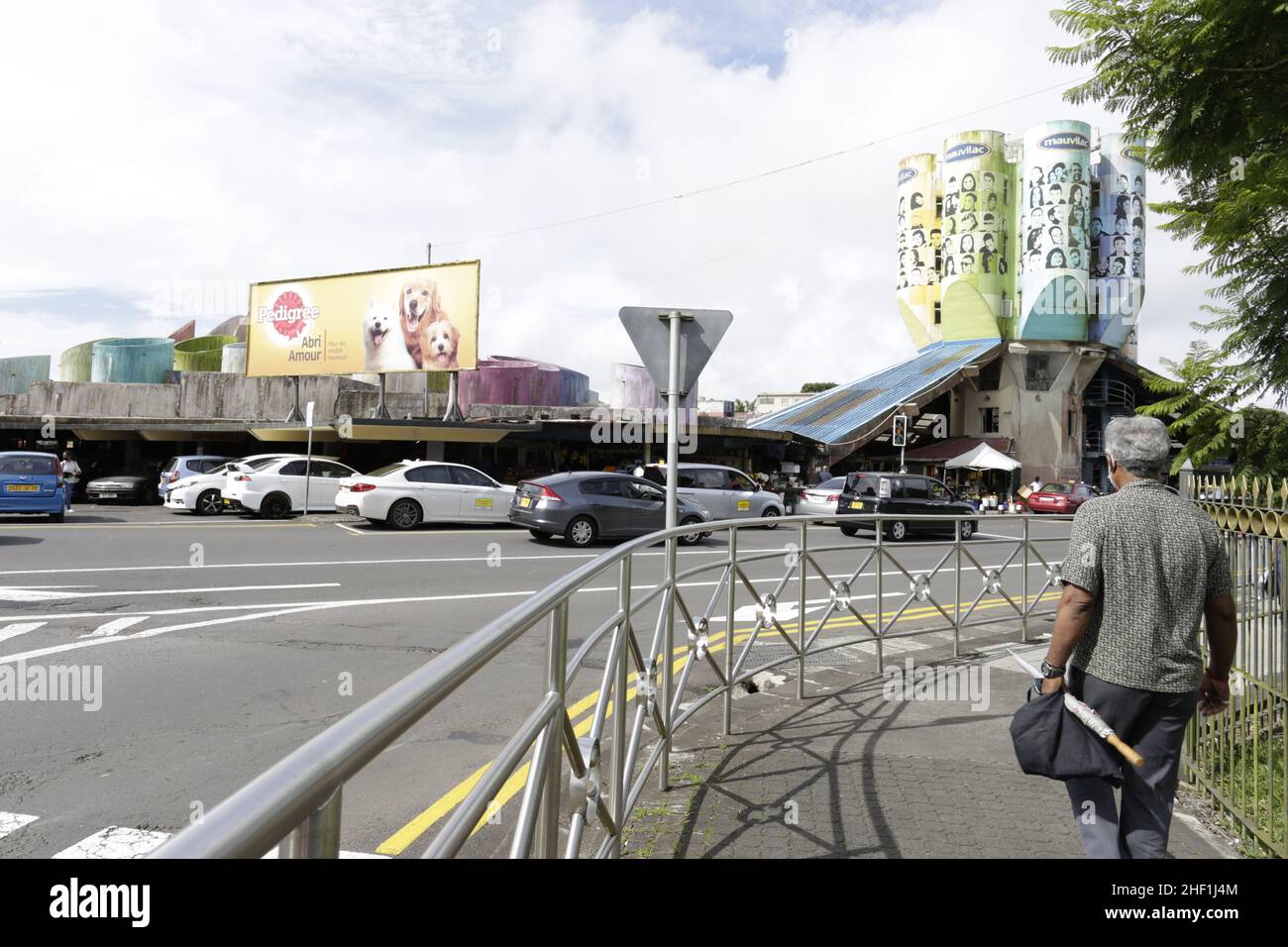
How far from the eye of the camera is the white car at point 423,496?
18.5 meters

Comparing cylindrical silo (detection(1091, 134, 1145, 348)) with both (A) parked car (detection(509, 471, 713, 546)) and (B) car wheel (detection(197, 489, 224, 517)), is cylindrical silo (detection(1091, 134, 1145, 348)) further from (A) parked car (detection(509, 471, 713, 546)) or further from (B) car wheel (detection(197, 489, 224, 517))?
(B) car wheel (detection(197, 489, 224, 517))

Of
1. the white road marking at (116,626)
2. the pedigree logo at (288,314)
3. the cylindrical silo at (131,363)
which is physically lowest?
the white road marking at (116,626)

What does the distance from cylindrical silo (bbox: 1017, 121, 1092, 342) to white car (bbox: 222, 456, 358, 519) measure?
33009 mm

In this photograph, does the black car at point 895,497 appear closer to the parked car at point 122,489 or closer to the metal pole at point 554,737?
the metal pole at point 554,737

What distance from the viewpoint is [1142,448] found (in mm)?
3242

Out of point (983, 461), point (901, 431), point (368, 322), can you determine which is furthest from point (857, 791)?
point (983, 461)

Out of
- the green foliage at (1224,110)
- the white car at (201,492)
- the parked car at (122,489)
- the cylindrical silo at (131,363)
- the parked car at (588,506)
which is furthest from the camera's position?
the cylindrical silo at (131,363)

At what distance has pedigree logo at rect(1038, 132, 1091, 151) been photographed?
1572 inches

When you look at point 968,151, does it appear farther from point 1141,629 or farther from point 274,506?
point 1141,629

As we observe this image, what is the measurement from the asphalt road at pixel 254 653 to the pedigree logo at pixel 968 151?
35.4m

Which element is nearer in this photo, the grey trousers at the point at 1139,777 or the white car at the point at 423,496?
the grey trousers at the point at 1139,777

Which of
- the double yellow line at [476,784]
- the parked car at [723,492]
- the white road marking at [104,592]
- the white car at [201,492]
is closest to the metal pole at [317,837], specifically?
the double yellow line at [476,784]

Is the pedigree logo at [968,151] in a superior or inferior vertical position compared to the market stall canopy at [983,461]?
superior
